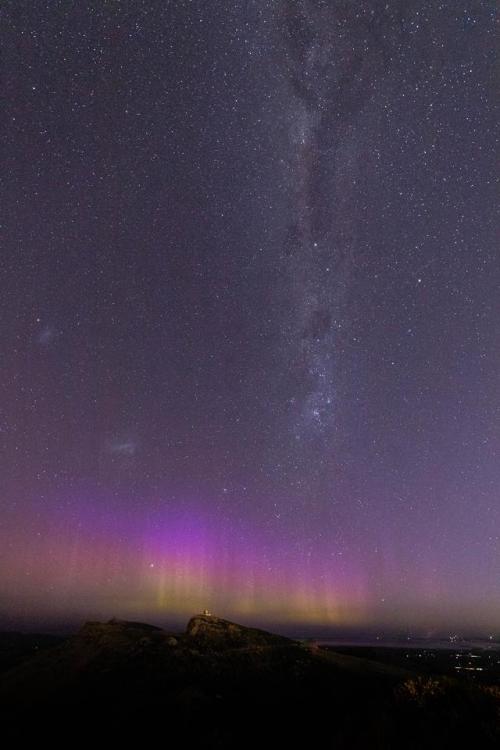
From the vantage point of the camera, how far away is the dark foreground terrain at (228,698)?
19562 mm

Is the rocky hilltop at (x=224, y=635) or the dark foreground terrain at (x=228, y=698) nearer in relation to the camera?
the dark foreground terrain at (x=228, y=698)

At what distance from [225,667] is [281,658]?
13.5ft

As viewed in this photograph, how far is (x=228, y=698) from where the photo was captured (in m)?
25.4

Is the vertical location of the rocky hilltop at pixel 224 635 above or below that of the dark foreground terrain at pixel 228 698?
above

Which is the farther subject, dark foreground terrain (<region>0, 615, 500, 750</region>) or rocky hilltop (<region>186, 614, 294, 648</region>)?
rocky hilltop (<region>186, 614, 294, 648</region>)

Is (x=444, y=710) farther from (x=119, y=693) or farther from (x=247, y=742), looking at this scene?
(x=119, y=693)

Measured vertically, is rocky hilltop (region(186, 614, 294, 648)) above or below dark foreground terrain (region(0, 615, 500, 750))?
above

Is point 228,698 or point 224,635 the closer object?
point 228,698

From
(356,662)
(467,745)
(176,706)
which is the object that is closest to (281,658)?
(356,662)

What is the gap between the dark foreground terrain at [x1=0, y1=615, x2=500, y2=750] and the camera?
1956cm

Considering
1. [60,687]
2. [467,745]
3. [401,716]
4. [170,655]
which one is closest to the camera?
[467,745]

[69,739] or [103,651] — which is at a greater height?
[103,651]

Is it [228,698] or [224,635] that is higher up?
[224,635]

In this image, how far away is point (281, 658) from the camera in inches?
1254
